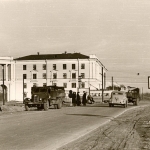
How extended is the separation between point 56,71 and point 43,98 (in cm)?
7157

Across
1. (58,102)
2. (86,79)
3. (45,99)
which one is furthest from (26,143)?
(86,79)

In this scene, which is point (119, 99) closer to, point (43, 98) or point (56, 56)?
point (43, 98)

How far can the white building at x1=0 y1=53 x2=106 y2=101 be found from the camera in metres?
103

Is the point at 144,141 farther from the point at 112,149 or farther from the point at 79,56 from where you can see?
the point at 79,56

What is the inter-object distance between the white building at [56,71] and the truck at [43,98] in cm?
6368

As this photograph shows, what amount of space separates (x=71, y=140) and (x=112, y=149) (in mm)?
2645

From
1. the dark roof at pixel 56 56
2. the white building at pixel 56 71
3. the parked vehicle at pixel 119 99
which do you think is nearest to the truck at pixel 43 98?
the parked vehicle at pixel 119 99

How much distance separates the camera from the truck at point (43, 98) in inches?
1403

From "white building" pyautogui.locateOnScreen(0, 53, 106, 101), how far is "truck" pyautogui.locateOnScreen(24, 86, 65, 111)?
63680 mm

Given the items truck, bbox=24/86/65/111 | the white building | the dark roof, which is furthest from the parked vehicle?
the dark roof

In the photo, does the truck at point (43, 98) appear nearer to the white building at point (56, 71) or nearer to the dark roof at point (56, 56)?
the white building at point (56, 71)

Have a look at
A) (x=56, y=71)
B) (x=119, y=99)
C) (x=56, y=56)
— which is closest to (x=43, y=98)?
(x=119, y=99)

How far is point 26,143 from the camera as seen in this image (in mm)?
11906

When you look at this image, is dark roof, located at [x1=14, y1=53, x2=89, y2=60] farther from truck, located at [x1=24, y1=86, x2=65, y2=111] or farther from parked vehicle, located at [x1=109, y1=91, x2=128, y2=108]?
truck, located at [x1=24, y1=86, x2=65, y2=111]
